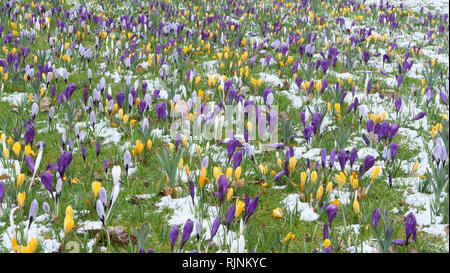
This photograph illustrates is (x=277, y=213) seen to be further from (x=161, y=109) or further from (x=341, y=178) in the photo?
(x=161, y=109)

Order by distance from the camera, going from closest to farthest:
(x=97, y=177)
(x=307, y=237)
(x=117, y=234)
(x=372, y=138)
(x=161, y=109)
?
(x=117, y=234) < (x=307, y=237) < (x=97, y=177) < (x=372, y=138) < (x=161, y=109)

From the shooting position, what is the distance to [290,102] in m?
5.65

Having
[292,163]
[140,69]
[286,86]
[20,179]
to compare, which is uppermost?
[20,179]

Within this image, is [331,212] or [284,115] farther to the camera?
[284,115]

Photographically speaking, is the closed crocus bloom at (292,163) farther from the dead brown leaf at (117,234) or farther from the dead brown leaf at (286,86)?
the dead brown leaf at (286,86)

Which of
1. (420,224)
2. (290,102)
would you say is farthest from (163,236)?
(290,102)

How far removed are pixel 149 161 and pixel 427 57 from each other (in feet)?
23.7

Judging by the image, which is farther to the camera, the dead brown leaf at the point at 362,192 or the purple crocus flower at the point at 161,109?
the purple crocus flower at the point at 161,109

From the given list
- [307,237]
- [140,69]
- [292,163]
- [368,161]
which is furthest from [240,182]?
[140,69]

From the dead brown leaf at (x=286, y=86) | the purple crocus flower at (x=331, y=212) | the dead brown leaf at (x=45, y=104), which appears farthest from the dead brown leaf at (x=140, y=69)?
the purple crocus flower at (x=331, y=212)

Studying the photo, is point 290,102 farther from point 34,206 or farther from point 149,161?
point 34,206

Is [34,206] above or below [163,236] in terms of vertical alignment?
above

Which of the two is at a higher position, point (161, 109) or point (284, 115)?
point (161, 109)

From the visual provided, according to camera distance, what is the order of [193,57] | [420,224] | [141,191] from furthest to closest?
1. [193,57]
2. [141,191]
3. [420,224]
